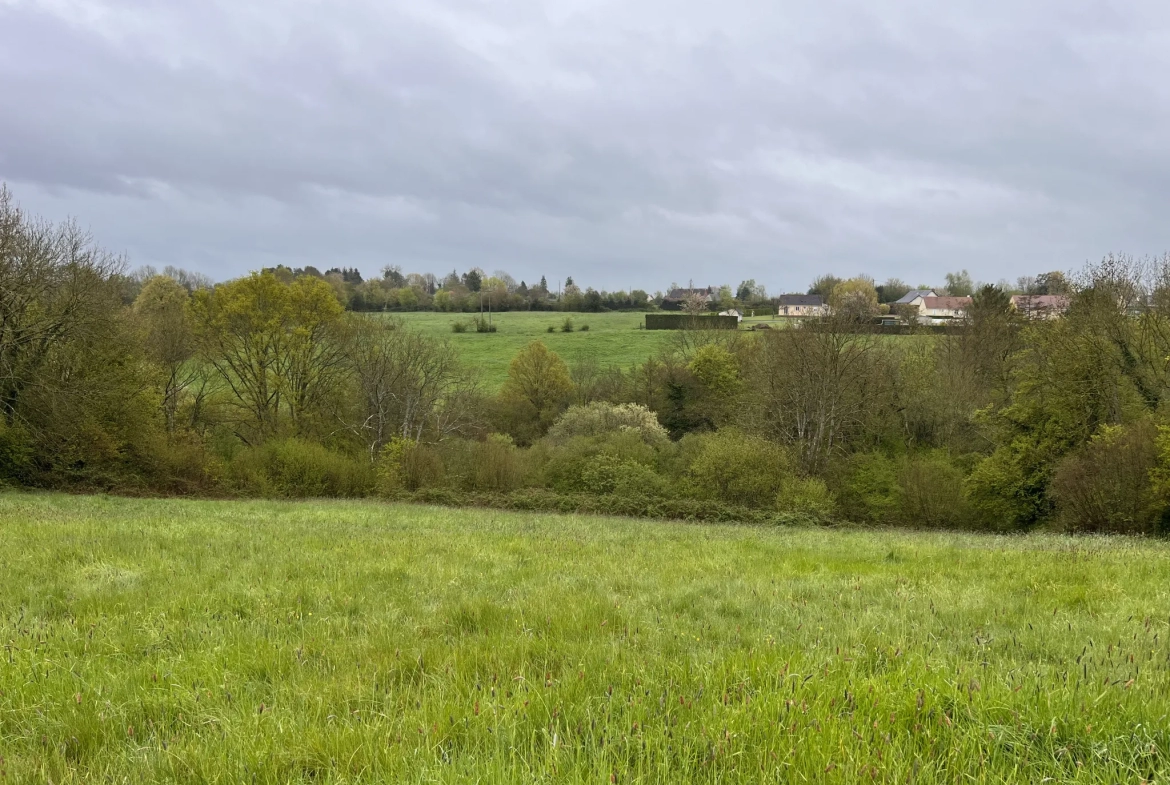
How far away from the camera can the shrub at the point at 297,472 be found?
35812 mm

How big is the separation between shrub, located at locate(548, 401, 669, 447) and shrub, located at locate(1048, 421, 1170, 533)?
83.1 ft

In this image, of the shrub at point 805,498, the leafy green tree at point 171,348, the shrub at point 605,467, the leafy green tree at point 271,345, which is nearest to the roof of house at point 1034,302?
the shrub at point 805,498

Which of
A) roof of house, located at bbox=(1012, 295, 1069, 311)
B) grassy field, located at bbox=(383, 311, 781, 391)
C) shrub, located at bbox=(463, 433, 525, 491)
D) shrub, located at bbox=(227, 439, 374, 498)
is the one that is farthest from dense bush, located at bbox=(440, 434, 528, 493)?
roof of house, located at bbox=(1012, 295, 1069, 311)

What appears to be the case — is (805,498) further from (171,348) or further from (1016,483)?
(171,348)

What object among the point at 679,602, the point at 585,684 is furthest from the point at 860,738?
the point at 679,602

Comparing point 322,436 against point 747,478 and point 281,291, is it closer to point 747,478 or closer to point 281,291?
point 281,291

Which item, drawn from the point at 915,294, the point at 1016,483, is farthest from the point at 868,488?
the point at 915,294

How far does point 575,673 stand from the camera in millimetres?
3891

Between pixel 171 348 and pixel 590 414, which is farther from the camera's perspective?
pixel 590 414

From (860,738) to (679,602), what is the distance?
11.0 ft

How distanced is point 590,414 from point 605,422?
5.40 ft

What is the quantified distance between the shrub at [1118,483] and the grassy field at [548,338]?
1873 inches

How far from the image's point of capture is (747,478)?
34156 millimetres

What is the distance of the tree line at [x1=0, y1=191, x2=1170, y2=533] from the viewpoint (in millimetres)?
27984
